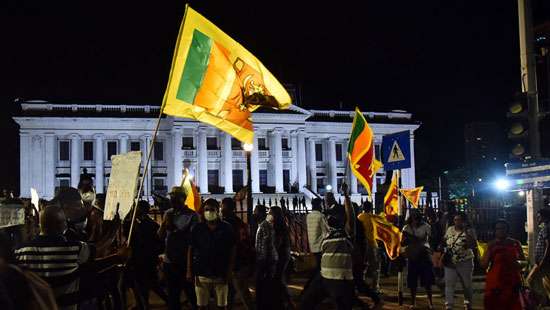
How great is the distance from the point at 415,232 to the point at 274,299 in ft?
10.1

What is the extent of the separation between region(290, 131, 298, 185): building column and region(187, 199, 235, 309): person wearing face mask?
165 feet

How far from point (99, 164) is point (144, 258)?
157 ft

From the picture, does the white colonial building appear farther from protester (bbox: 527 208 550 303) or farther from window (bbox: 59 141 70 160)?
protester (bbox: 527 208 550 303)

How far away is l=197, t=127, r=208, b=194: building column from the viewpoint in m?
55.3

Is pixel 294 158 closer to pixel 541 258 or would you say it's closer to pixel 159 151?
pixel 159 151

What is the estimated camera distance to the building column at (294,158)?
190ft

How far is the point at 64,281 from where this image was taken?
4.75 m

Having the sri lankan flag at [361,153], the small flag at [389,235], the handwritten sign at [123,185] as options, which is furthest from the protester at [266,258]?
the small flag at [389,235]

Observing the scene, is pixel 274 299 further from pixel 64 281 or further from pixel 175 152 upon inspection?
pixel 175 152

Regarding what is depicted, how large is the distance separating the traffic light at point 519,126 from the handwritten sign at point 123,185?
509 centimetres

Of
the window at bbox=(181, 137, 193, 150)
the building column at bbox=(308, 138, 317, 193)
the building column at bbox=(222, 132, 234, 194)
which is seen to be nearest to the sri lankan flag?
the building column at bbox=(222, 132, 234, 194)

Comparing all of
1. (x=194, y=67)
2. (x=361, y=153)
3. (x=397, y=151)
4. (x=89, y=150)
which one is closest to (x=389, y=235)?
(x=361, y=153)

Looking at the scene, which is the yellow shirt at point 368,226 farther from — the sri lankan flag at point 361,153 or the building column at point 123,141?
the building column at point 123,141

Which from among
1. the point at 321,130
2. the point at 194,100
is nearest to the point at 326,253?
the point at 194,100
